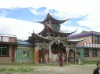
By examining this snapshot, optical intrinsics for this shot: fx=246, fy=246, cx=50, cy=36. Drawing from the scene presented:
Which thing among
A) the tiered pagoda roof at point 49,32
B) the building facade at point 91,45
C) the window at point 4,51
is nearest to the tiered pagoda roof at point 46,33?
the tiered pagoda roof at point 49,32

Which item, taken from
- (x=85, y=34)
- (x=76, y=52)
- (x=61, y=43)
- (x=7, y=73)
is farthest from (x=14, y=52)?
(x=85, y=34)

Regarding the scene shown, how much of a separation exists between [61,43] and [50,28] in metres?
3.17

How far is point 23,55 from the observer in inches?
1473

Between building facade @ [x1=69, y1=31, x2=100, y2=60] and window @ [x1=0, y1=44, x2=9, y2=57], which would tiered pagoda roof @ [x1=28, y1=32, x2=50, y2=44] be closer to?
window @ [x1=0, y1=44, x2=9, y2=57]

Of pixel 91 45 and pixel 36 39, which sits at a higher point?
pixel 36 39

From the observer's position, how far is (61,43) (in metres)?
40.2

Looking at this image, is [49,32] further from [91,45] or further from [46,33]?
[91,45]

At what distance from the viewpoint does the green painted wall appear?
36625 millimetres

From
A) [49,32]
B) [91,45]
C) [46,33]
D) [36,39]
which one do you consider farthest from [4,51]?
[91,45]

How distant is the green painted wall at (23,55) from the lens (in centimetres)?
3662

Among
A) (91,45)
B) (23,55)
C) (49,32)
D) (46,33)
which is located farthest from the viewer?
(91,45)

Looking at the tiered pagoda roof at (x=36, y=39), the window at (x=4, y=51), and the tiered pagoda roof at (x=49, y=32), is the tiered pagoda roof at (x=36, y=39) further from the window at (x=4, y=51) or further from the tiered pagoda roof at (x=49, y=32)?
the window at (x=4, y=51)

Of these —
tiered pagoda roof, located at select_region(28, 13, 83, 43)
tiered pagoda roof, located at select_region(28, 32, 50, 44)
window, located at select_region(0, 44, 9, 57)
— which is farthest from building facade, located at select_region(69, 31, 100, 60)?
window, located at select_region(0, 44, 9, 57)

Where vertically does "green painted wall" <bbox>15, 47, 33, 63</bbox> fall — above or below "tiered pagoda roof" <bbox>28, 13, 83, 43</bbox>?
below
